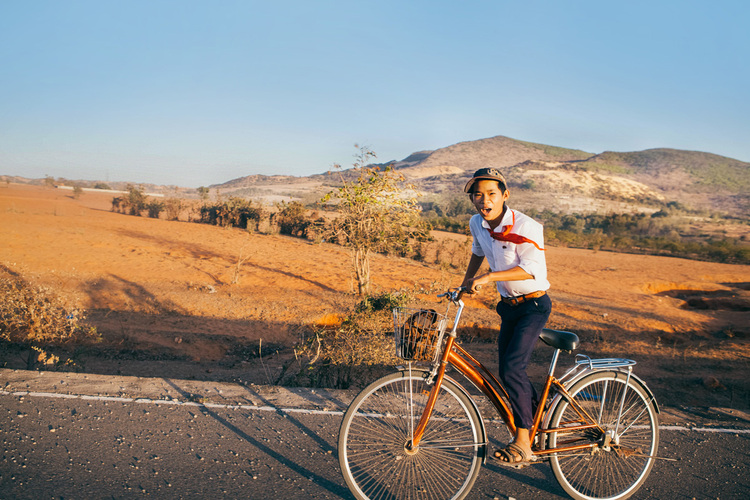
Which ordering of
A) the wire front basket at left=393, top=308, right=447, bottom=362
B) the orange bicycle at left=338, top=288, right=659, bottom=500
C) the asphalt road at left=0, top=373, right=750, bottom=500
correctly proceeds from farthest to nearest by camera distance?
the asphalt road at left=0, top=373, right=750, bottom=500
the orange bicycle at left=338, top=288, right=659, bottom=500
the wire front basket at left=393, top=308, right=447, bottom=362

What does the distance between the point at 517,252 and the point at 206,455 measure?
9.05 ft

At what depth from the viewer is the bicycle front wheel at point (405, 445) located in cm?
286

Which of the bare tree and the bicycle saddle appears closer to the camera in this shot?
the bicycle saddle

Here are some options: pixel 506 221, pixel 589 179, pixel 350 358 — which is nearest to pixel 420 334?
pixel 506 221

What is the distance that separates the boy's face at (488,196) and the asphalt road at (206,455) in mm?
1955

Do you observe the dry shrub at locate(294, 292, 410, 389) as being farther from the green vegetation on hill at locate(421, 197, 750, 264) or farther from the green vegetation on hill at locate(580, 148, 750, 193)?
the green vegetation on hill at locate(580, 148, 750, 193)

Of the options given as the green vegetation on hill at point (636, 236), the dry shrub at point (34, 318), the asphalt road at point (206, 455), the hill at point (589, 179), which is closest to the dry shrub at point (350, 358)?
the asphalt road at point (206, 455)

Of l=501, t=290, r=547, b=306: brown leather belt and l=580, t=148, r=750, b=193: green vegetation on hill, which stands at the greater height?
l=580, t=148, r=750, b=193: green vegetation on hill

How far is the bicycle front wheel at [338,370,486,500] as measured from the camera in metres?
2.86

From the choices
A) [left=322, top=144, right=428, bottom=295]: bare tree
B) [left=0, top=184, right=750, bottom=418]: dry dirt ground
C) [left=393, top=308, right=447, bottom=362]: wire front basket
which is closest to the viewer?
[left=393, top=308, right=447, bottom=362]: wire front basket

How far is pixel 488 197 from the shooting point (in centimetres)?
296

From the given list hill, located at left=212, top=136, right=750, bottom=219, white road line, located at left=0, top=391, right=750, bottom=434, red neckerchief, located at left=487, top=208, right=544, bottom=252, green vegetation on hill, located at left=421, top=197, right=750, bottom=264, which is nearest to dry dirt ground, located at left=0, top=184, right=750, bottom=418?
white road line, located at left=0, top=391, right=750, bottom=434

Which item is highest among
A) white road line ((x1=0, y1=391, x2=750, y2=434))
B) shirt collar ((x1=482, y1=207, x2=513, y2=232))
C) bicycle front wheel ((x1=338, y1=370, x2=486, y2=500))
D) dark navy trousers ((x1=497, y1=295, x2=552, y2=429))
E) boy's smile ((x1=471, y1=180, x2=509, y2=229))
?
boy's smile ((x1=471, y1=180, x2=509, y2=229))

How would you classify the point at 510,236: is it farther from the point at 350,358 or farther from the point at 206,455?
the point at 350,358
